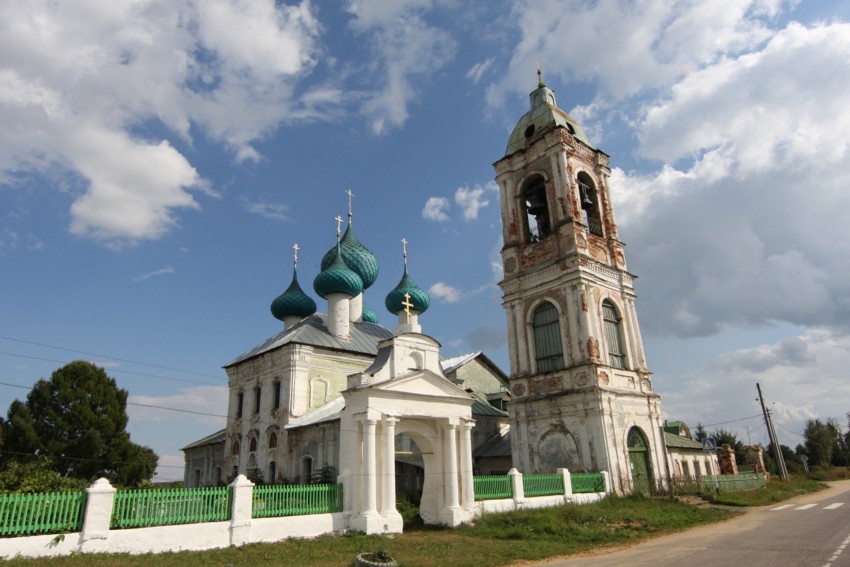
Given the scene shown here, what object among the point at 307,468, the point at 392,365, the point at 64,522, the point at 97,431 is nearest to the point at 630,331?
the point at 392,365

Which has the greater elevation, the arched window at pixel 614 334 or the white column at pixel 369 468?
the arched window at pixel 614 334

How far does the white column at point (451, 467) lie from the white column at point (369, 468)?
83.6 inches

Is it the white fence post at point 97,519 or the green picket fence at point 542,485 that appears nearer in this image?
the white fence post at point 97,519

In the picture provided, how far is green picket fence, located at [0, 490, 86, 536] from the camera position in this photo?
9.59 meters

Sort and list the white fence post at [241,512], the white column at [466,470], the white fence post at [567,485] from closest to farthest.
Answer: the white fence post at [241,512] → the white column at [466,470] → the white fence post at [567,485]

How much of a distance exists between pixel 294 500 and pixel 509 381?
1192 centimetres

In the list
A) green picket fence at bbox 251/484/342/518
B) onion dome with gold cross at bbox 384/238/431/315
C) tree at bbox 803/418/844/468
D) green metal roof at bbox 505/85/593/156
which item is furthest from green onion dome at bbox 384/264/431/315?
tree at bbox 803/418/844/468

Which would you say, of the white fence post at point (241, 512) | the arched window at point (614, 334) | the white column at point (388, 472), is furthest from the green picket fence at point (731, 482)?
the white fence post at point (241, 512)

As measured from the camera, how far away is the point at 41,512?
9938mm

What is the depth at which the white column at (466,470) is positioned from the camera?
15.4 meters

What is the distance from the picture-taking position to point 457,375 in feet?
86.2

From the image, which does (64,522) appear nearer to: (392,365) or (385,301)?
(392,365)

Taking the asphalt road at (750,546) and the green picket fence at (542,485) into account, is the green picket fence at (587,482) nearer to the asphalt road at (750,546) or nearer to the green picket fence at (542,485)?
the green picket fence at (542,485)

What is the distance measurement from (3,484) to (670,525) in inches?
606
